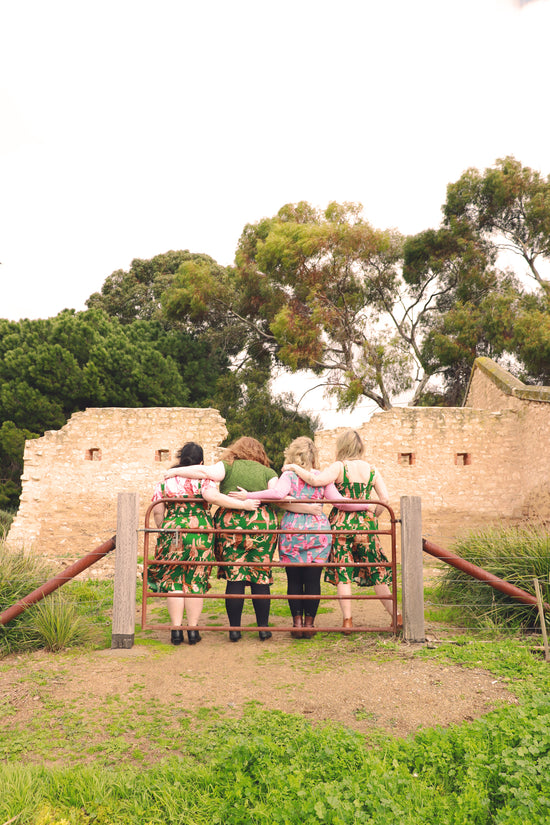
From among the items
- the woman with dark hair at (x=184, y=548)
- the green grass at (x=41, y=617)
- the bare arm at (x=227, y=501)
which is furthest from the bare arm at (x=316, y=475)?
the green grass at (x=41, y=617)

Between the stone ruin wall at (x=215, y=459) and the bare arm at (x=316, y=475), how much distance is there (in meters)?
8.25

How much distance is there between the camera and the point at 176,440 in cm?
1359

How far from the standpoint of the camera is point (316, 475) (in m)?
5.11

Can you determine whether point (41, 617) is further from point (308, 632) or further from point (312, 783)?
point (312, 783)

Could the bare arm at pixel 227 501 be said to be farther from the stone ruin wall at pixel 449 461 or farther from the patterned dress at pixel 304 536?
the stone ruin wall at pixel 449 461

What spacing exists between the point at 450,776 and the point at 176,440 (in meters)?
11.0

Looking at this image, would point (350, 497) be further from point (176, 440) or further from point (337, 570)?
point (176, 440)

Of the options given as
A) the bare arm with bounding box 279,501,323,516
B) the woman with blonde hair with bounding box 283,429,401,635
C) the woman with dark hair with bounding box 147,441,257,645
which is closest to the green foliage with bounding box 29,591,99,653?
the woman with dark hair with bounding box 147,441,257,645

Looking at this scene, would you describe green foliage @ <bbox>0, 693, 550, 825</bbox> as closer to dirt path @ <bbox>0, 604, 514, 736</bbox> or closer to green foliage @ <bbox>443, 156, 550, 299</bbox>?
dirt path @ <bbox>0, 604, 514, 736</bbox>

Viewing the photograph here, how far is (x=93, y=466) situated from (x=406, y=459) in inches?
263

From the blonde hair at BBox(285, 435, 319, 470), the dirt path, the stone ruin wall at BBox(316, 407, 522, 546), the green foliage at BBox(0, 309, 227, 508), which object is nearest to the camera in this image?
the dirt path

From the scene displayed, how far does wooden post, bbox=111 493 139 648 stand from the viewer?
16.0 ft

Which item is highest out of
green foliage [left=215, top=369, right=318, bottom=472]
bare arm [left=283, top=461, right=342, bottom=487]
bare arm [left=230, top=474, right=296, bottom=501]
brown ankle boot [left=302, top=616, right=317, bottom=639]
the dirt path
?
green foliage [left=215, top=369, right=318, bottom=472]

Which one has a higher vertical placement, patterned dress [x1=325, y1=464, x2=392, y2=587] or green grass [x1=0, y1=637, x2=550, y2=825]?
patterned dress [x1=325, y1=464, x2=392, y2=587]
